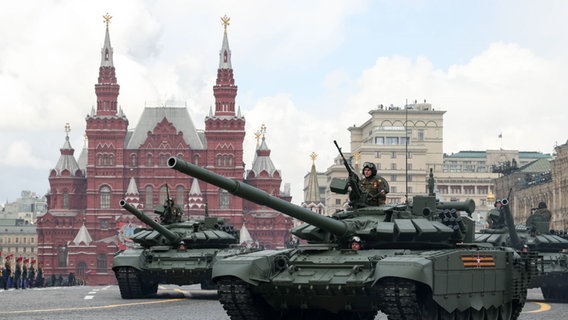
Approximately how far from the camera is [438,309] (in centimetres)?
1636

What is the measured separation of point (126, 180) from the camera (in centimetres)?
12825

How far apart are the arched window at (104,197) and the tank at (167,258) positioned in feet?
316

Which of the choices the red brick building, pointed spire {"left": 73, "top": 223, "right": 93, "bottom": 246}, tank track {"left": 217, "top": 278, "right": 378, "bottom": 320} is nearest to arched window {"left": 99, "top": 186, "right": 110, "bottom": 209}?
the red brick building

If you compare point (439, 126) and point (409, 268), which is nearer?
point (409, 268)

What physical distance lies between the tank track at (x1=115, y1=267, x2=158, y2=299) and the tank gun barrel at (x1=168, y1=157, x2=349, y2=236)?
14249mm

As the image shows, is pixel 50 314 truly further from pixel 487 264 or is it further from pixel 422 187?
pixel 422 187

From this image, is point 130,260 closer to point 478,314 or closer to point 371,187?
point 371,187

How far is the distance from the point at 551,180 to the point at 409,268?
3669 inches

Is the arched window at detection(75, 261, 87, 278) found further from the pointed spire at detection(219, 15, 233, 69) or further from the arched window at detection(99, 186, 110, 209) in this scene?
the pointed spire at detection(219, 15, 233, 69)

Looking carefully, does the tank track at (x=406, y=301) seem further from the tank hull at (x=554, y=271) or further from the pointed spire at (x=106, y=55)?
the pointed spire at (x=106, y=55)

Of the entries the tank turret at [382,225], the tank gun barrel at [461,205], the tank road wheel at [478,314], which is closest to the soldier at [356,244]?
the tank turret at [382,225]

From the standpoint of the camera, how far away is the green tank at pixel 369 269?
15.4m

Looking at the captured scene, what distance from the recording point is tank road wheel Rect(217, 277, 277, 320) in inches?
650

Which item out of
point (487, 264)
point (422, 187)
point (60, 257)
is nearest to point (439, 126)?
point (422, 187)
